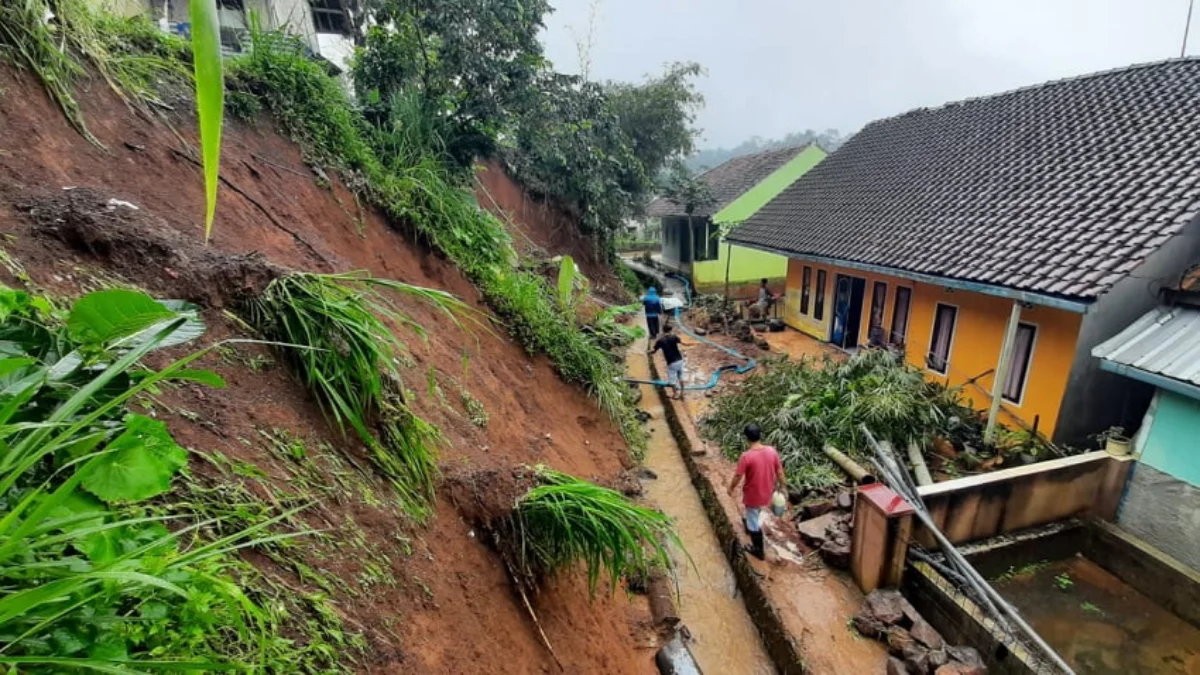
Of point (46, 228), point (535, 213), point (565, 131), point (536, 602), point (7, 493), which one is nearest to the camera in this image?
point (7, 493)

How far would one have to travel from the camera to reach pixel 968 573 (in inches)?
182

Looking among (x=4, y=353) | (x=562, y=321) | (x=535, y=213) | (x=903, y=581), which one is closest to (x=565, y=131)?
(x=535, y=213)

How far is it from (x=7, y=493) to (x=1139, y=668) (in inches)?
303

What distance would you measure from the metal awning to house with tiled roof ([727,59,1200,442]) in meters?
0.42

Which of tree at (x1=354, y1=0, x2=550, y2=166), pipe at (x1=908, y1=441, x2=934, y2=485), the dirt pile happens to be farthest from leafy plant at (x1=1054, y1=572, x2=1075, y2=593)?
tree at (x1=354, y1=0, x2=550, y2=166)

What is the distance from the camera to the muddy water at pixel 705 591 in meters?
4.79

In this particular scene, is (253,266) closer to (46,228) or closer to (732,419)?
(46,228)

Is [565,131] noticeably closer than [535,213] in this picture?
Yes

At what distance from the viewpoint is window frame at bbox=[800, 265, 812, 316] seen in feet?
46.9

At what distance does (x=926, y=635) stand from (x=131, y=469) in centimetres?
575

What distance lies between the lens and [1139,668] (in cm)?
467

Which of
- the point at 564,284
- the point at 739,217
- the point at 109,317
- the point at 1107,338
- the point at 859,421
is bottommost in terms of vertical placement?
the point at 859,421

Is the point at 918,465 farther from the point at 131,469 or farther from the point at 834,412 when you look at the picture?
the point at 131,469

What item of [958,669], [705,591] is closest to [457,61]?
[705,591]
